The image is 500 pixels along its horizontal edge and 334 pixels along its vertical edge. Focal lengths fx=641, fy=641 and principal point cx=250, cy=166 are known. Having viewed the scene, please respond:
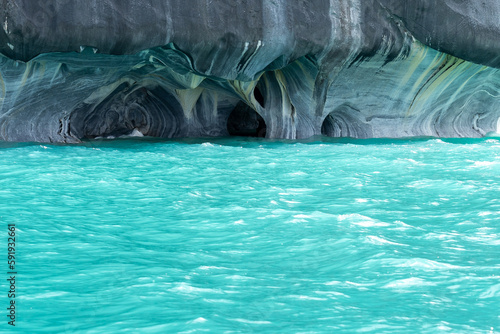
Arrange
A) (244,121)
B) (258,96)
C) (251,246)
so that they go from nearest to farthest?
(251,246) < (258,96) < (244,121)

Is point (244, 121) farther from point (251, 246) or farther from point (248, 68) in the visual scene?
point (251, 246)

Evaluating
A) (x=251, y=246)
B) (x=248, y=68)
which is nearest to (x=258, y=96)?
(x=248, y=68)

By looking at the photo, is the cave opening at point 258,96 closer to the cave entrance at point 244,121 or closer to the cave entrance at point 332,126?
the cave entrance at point 244,121

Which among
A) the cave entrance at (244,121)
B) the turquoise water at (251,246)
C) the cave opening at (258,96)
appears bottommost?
the turquoise water at (251,246)

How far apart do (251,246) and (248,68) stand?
5430mm

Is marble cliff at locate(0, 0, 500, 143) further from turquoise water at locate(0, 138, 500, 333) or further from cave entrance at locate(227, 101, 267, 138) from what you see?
turquoise water at locate(0, 138, 500, 333)

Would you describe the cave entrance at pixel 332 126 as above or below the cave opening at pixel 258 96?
below

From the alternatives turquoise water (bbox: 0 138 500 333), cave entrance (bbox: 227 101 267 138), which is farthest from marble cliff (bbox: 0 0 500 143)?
turquoise water (bbox: 0 138 500 333)

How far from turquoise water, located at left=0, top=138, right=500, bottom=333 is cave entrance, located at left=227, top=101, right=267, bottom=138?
4902 mm

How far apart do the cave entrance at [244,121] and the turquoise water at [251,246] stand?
16.1 feet

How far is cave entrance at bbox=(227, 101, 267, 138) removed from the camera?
11.9m

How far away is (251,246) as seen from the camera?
3840mm

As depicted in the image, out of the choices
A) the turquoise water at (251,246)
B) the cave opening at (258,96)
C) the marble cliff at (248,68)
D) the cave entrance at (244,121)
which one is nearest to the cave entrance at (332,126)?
the marble cliff at (248,68)

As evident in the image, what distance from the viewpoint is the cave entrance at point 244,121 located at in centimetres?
1193
